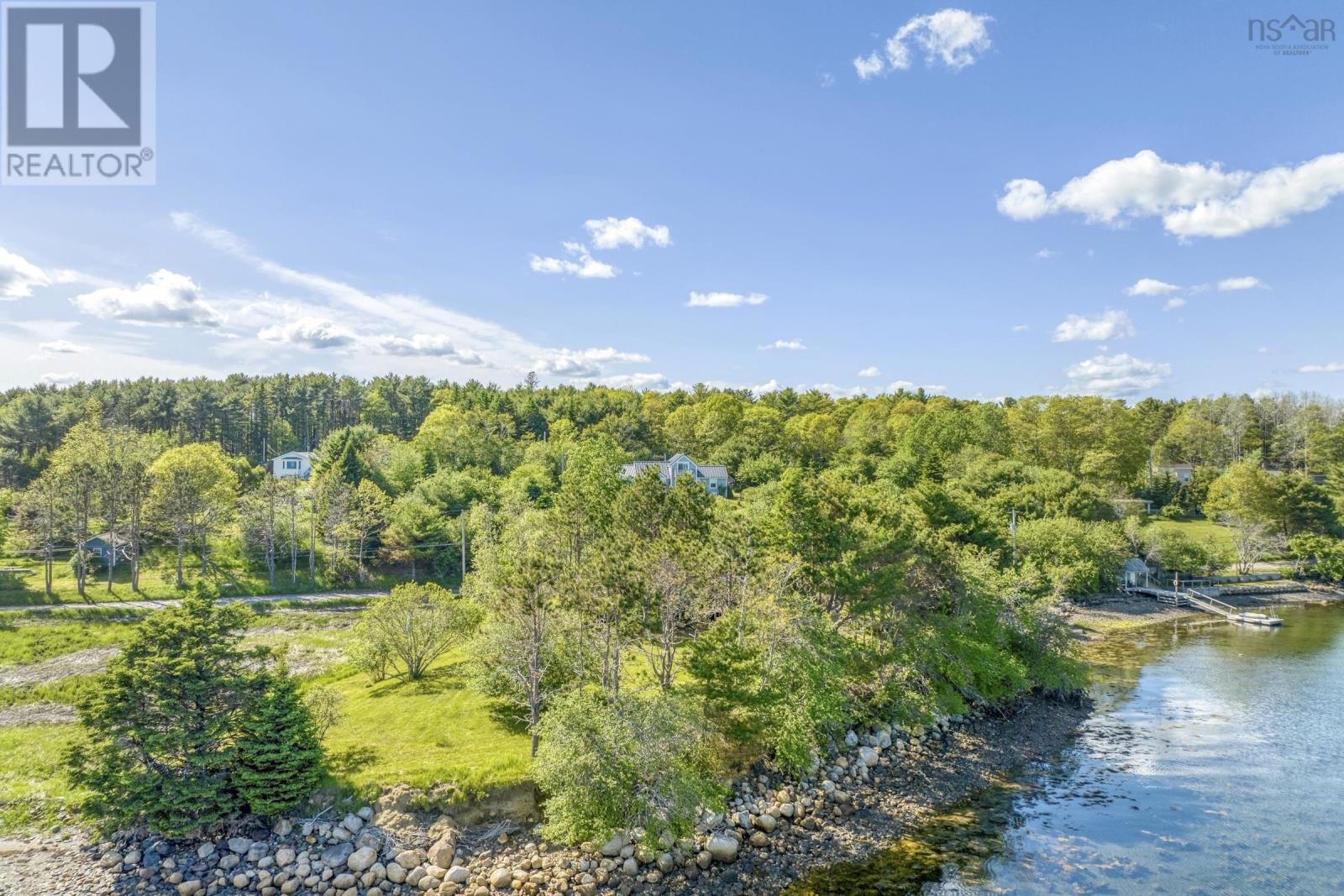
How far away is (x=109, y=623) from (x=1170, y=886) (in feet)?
195

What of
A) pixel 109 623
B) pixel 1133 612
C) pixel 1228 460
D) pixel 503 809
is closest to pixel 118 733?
pixel 503 809

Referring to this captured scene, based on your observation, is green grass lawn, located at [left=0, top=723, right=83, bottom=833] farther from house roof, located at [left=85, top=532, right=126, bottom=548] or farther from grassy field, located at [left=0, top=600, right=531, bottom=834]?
house roof, located at [left=85, top=532, right=126, bottom=548]

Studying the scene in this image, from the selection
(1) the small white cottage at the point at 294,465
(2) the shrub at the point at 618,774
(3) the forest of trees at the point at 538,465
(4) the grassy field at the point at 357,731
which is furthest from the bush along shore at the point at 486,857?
(1) the small white cottage at the point at 294,465

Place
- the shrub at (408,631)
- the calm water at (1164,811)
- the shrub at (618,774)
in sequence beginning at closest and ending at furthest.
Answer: the shrub at (618,774)
the calm water at (1164,811)
the shrub at (408,631)

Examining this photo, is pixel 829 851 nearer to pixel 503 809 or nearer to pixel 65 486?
pixel 503 809

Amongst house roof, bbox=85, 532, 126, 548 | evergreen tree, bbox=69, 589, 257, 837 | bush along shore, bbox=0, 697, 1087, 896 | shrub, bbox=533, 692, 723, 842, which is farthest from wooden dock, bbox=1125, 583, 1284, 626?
house roof, bbox=85, 532, 126, 548

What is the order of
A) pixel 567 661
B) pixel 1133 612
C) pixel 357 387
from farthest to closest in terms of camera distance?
pixel 357 387 → pixel 1133 612 → pixel 567 661

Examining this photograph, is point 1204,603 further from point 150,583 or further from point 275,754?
point 150,583

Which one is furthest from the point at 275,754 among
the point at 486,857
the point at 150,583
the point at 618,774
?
the point at 150,583

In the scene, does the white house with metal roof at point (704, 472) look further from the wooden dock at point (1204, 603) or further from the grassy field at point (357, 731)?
the grassy field at point (357, 731)

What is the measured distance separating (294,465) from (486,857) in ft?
283

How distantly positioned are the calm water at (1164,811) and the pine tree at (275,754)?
54.2 feet

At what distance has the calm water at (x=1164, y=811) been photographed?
21.2 metres

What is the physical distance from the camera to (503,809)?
22422 millimetres
